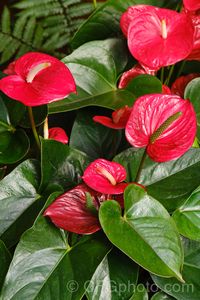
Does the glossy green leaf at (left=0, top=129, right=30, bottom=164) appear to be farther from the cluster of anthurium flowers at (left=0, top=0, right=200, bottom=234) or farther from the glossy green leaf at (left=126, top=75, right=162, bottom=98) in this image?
the glossy green leaf at (left=126, top=75, right=162, bottom=98)

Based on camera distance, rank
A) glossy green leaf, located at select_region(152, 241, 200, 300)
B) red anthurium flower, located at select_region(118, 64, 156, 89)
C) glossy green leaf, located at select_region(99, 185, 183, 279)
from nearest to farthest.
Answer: glossy green leaf, located at select_region(99, 185, 183, 279) → glossy green leaf, located at select_region(152, 241, 200, 300) → red anthurium flower, located at select_region(118, 64, 156, 89)

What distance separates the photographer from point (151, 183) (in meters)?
0.76

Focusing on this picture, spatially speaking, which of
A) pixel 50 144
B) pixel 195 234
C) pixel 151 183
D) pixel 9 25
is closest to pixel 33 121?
pixel 50 144

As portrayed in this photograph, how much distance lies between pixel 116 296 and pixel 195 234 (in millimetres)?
150

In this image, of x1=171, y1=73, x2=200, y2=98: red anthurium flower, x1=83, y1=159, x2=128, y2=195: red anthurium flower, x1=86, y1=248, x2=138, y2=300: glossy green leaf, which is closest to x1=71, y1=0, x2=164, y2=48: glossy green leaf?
x1=171, y1=73, x2=200, y2=98: red anthurium flower

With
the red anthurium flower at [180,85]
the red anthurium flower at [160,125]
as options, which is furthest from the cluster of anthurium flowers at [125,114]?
the red anthurium flower at [180,85]

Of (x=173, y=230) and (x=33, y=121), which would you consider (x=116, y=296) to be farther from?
(x=33, y=121)

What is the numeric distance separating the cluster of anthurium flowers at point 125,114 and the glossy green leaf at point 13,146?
0.17ft

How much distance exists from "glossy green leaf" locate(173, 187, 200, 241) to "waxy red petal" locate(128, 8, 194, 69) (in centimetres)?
Answer: 24

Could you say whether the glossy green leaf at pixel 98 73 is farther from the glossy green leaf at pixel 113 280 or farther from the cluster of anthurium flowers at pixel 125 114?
the glossy green leaf at pixel 113 280

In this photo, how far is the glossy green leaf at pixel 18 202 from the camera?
29.8 inches

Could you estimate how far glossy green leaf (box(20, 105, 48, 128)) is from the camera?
0.84m

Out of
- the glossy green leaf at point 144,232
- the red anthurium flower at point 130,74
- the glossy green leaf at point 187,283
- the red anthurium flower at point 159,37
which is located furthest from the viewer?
the red anthurium flower at point 130,74

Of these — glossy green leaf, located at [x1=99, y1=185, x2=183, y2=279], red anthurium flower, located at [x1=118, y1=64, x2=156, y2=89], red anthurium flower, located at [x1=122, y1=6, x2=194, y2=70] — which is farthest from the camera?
red anthurium flower, located at [x1=118, y1=64, x2=156, y2=89]
